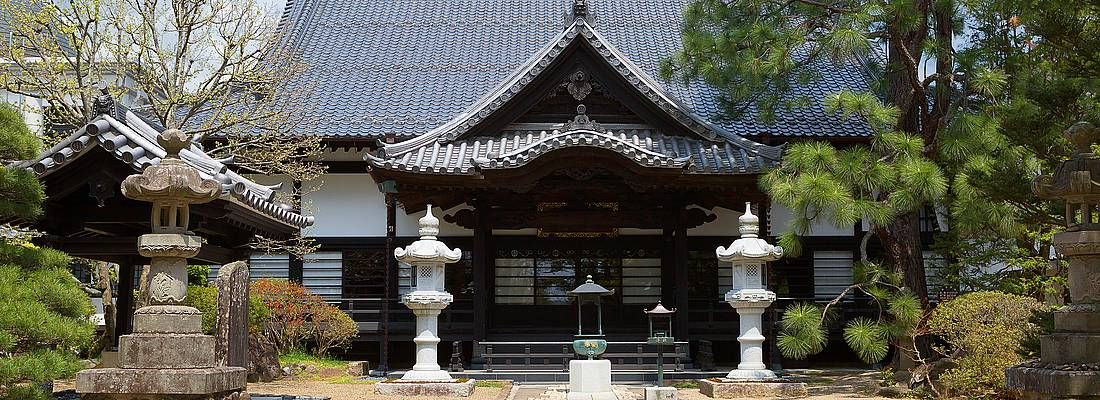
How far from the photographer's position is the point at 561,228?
17.9m

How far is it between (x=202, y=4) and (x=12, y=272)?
27.4 feet

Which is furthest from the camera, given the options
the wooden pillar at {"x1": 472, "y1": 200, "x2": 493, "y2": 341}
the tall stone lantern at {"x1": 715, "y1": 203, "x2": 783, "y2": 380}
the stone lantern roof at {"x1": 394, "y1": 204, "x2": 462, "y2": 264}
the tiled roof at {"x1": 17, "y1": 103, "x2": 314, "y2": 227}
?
the wooden pillar at {"x1": 472, "y1": 200, "x2": 493, "y2": 341}

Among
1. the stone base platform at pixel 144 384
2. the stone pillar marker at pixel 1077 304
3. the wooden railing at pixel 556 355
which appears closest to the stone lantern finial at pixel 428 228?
the wooden railing at pixel 556 355

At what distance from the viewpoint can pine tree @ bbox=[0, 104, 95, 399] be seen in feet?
25.0

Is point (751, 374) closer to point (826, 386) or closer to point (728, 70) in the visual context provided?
point (826, 386)

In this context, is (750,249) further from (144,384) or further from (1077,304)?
(144,384)

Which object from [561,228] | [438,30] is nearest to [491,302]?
[561,228]

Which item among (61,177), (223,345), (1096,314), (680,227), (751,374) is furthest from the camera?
(680,227)

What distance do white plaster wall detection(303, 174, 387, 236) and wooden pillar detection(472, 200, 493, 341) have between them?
238cm

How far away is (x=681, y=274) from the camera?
56.5 feet

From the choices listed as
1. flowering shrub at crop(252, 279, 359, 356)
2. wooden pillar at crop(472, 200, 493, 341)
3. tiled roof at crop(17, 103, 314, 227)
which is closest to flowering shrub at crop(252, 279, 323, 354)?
flowering shrub at crop(252, 279, 359, 356)

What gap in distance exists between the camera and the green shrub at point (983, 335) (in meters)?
11.6

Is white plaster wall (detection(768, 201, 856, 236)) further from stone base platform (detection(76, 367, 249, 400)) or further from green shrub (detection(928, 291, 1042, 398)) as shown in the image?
stone base platform (detection(76, 367, 249, 400))

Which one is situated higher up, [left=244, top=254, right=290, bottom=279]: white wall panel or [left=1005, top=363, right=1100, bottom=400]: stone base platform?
[left=244, top=254, right=290, bottom=279]: white wall panel
